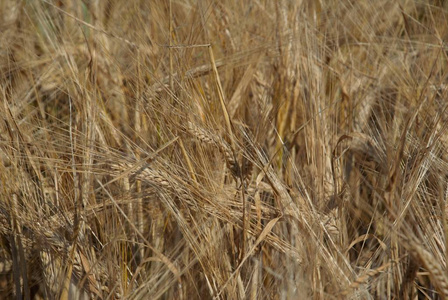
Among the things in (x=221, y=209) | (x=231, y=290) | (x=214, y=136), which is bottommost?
(x=231, y=290)

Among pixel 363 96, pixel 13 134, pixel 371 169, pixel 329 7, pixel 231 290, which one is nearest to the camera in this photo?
pixel 231 290

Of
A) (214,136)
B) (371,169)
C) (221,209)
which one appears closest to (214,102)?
(214,136)

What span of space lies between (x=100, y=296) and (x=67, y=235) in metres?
0.17

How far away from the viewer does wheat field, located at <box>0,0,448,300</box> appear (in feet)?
3.02

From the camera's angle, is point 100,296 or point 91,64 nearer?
point 100,296

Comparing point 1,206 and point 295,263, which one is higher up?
point 1,206

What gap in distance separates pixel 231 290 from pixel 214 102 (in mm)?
384

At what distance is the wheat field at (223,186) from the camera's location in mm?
922

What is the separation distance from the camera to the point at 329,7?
158 centimetres

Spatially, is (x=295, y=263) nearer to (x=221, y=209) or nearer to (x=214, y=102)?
(x=221, y=209)

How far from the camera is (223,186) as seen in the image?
104 cm

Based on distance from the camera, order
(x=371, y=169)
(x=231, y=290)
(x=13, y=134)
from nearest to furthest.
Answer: (x=231, y=290)
(x=13, y=134)
(x=371, y=169)

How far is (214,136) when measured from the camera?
3.22ft

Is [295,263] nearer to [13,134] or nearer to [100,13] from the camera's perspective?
[13,134]
